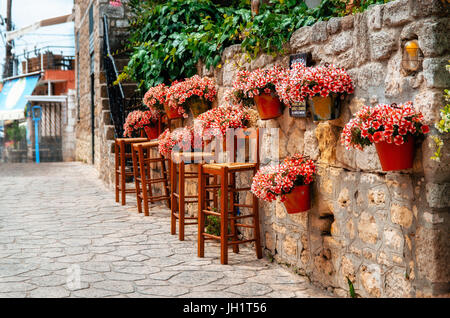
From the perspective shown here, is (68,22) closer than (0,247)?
No

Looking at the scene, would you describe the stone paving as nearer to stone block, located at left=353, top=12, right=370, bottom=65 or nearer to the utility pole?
stone block, located at left=353, top=12, right=370, bottom=65

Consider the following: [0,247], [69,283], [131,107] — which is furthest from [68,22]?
[69,283]

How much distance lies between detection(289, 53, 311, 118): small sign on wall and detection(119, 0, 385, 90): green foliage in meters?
0.22

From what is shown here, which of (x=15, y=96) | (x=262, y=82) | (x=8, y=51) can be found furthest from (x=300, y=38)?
(x=8, y=51)

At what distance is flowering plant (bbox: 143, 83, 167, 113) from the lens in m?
6.47

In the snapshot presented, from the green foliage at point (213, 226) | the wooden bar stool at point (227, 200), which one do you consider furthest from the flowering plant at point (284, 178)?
the green foliage at point (213, 226)

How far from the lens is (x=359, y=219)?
3283mm

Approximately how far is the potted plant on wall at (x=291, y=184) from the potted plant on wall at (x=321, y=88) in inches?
16.5

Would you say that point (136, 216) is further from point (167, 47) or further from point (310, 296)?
point (310, 296)

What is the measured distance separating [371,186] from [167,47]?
14.1 ft

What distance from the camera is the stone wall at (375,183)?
2672mm

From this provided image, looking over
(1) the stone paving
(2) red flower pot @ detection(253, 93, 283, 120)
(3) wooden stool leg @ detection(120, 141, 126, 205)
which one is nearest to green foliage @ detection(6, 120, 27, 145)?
(1) the stone paving

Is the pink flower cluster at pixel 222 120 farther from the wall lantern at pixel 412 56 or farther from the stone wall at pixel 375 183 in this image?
the wall lantern at pixel 412 56

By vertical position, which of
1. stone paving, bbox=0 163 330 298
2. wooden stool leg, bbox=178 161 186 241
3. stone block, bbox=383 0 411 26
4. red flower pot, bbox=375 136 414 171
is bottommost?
stone paving, bbox=0 163 330 298
